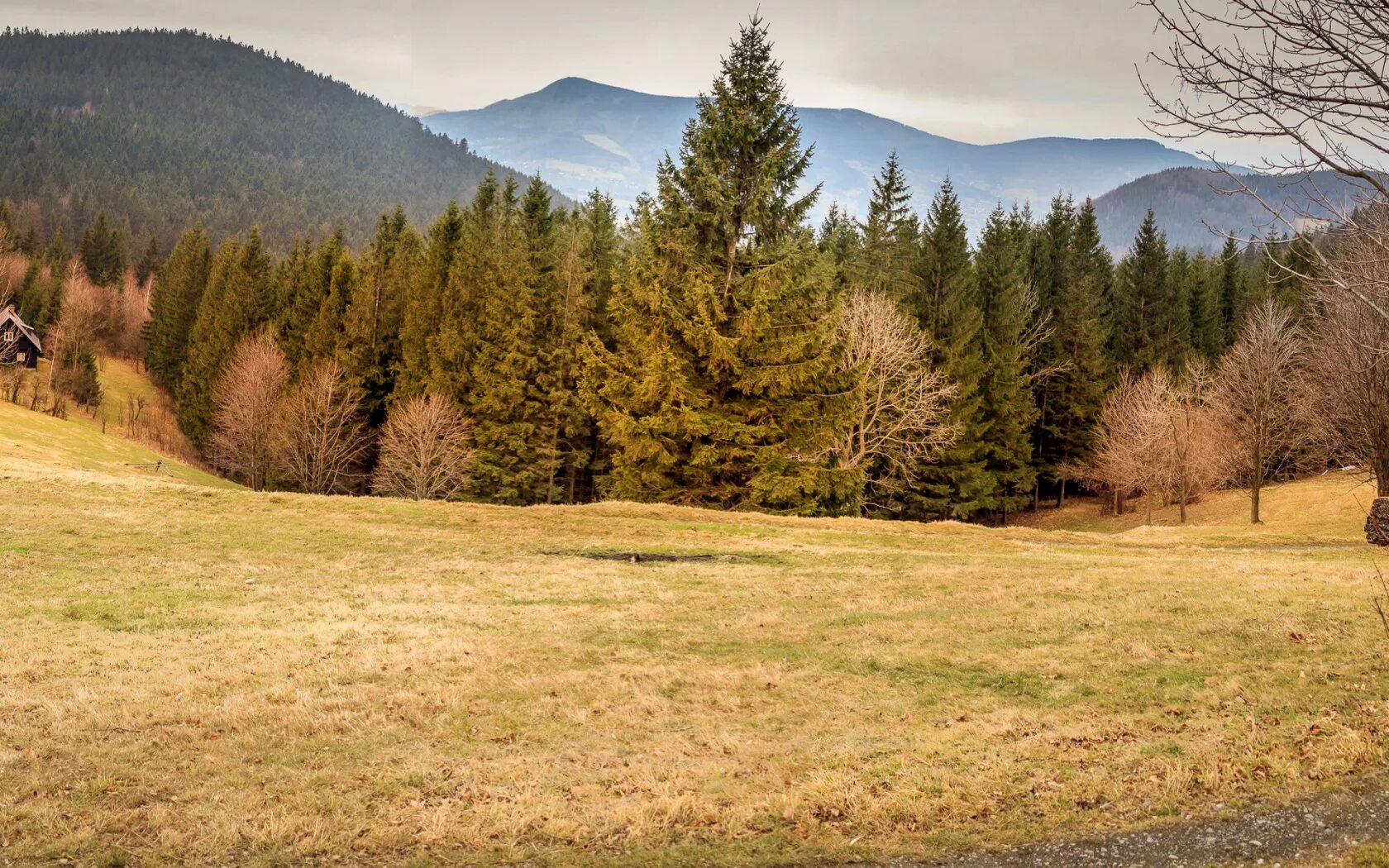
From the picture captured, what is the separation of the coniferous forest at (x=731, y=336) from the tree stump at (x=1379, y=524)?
50.4 ft

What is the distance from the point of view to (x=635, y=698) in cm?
1068

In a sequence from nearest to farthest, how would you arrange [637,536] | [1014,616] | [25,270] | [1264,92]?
[1264,92], [1014,616], [637,536], [25,270]

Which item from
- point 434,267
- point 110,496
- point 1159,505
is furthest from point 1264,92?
point 1159,505

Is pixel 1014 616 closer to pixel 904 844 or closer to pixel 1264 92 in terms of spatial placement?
pixel 904 844

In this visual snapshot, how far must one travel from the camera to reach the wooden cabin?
77.5 metres

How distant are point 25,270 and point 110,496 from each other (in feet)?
321

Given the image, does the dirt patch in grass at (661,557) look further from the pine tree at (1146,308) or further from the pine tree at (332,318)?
the pine tree at (1146,308)

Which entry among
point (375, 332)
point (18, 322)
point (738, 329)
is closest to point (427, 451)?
point (375, 332)

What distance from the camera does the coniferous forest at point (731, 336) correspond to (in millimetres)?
30266

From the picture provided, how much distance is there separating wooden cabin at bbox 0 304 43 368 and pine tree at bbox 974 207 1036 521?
252 feet

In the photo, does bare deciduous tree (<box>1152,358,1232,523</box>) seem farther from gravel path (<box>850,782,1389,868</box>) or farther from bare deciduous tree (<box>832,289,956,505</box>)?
gravel path (<box>850,782,1389,868</box>)

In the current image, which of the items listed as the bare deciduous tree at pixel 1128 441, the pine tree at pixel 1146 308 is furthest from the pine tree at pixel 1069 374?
the pine tree at pixel 1146 308

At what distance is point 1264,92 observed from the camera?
20.8 feet

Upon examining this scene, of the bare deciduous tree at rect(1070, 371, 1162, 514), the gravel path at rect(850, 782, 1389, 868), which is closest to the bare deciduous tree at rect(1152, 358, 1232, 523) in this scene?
the bare deciduous tree at rect(1070, 371, 1162, 514)
